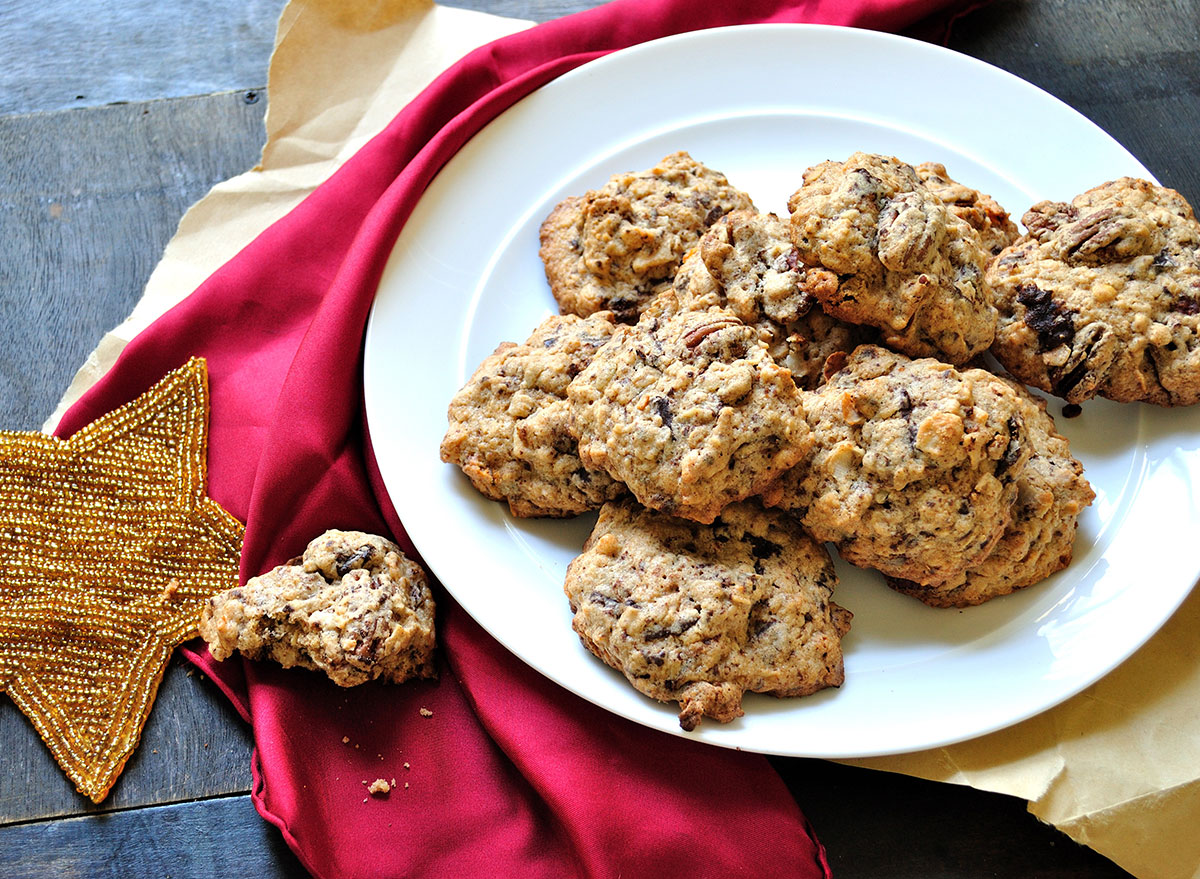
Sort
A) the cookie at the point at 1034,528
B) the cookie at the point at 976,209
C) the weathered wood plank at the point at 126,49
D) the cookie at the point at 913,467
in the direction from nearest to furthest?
the cookie at the point at 913,467 → the cookie at the point at 1034,528 → the cookie at the point at 976,209 → the weathered wood plank at the point at 126,49

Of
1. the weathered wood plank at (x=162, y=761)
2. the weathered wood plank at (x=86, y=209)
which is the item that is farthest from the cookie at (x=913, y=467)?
the weathered wood plank at (x=86, y=209)

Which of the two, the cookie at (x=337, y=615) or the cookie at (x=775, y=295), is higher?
the cookie at (x=775, y=295)

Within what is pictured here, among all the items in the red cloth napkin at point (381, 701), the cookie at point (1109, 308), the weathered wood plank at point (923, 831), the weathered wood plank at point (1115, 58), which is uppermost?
the weathered wood plank at point (1115, 58)

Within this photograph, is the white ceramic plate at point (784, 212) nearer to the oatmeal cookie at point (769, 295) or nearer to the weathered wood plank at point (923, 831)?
the weathered wood plank at point (923, 831)

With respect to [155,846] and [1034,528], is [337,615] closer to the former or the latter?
[155,846]

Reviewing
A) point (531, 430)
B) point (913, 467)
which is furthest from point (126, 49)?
point (913, 467)

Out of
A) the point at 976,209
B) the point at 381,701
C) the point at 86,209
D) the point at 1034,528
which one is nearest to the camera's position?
the point at 1034,528

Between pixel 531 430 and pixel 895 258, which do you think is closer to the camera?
pixel 895 258

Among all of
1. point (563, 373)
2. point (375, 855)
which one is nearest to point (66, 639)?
point (375, 855)
